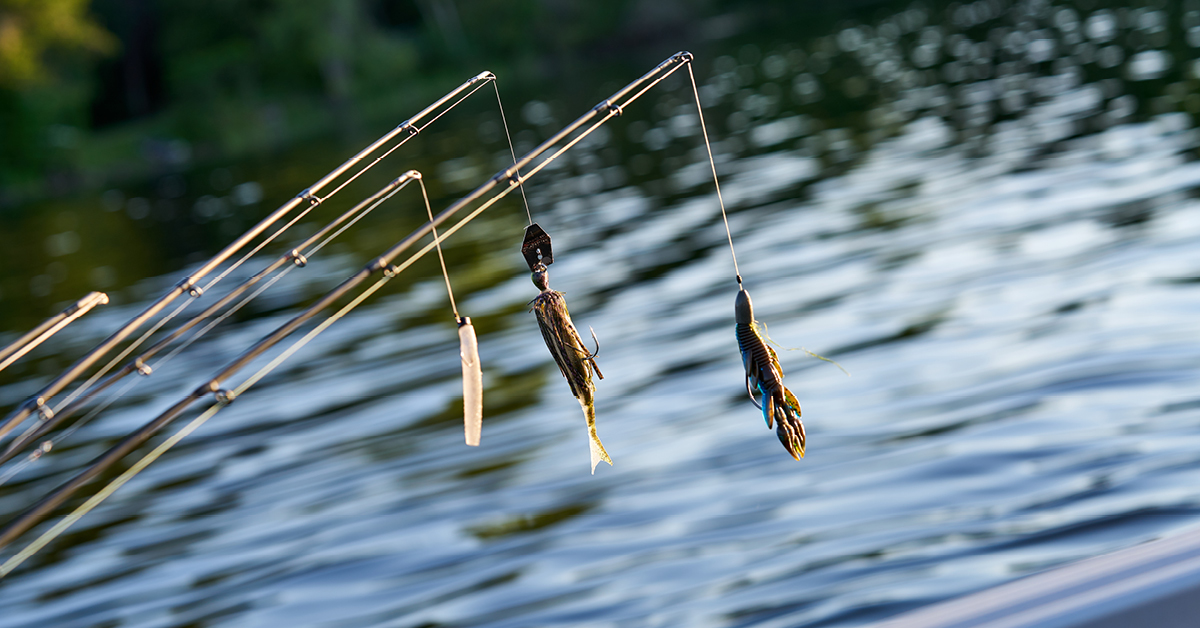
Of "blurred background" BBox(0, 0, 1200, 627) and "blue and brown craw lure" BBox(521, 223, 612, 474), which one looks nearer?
"blue and brown craw lure" BBox(521, 223, 612, 474)

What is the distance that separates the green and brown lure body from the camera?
308cm

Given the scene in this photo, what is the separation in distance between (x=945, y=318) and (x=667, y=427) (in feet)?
9.08

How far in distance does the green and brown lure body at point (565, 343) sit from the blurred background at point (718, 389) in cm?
312

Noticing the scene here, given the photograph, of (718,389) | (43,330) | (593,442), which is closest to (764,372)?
(593,442)

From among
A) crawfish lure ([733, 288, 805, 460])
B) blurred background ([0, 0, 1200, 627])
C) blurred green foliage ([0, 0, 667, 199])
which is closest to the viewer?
crawfish lure ([733, 288, 805, 460])

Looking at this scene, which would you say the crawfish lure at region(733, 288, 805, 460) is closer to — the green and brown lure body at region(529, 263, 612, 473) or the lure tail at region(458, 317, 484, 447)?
the green and brown lure body at region(529, 263, 612, 473)

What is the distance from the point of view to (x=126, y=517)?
949cm

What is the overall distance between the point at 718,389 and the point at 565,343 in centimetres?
668

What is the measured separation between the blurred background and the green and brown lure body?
3123 millimetres

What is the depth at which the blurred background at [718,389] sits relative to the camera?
21.9ft

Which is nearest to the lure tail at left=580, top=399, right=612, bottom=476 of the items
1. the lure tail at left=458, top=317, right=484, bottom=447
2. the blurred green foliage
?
the lure tail at left=458, top=317, right=484, bottom=447

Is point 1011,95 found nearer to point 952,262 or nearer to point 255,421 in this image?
point 952,262

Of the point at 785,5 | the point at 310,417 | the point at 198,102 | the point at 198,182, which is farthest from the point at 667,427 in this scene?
the point at 785,5

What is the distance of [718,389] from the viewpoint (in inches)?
381
